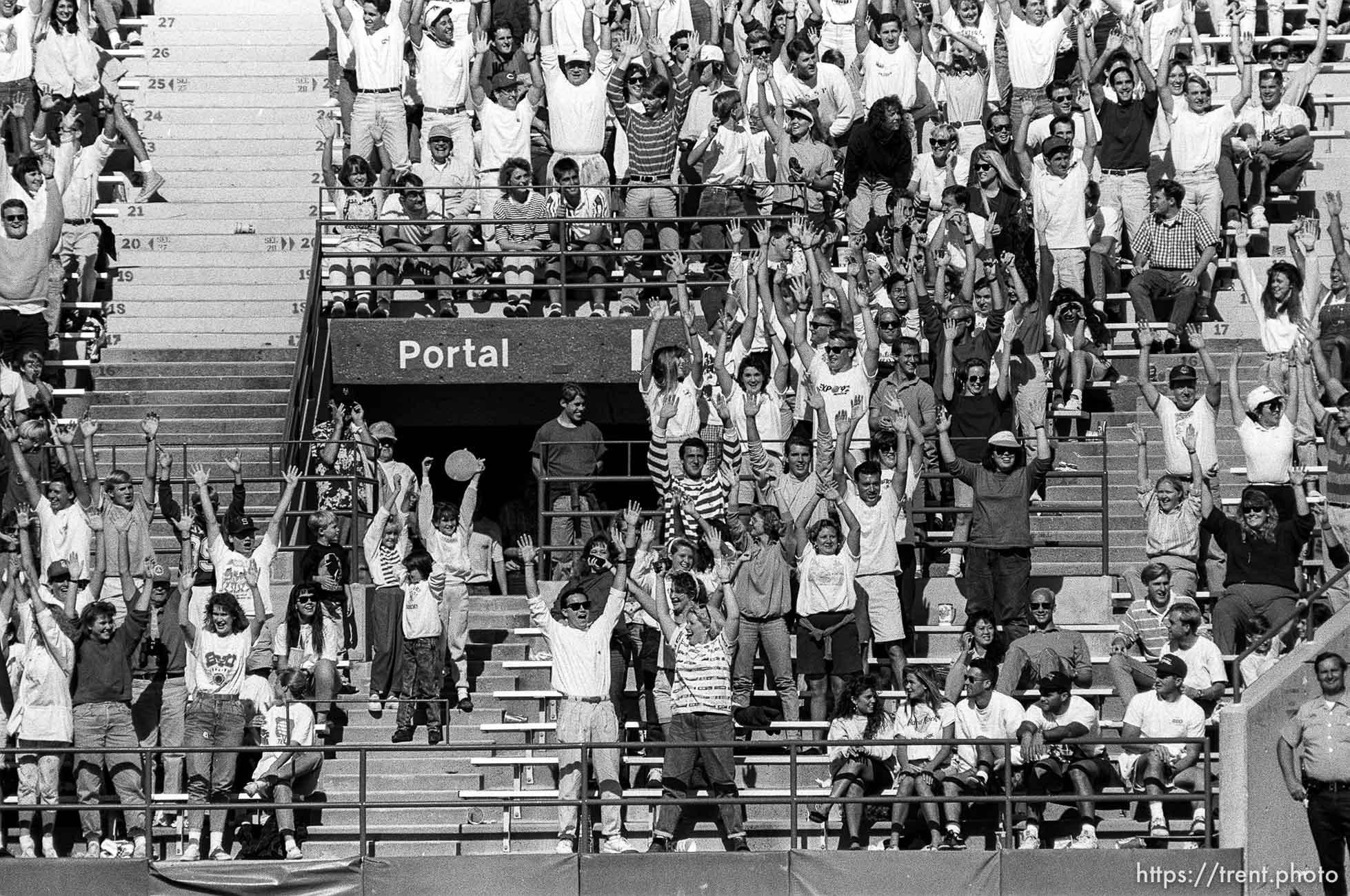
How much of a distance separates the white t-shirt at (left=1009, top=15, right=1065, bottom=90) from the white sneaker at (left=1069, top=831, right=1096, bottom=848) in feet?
26.7

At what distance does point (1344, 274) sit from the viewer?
23.1 meters

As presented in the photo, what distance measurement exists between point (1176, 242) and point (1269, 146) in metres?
1.73

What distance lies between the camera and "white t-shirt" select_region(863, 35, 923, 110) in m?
25.2

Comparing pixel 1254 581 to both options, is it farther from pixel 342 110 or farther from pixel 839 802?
pixel 342 110

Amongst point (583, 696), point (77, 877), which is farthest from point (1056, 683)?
point (77, 877)

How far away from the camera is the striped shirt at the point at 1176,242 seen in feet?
77.5

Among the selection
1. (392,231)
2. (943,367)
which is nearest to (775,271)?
(943,367)

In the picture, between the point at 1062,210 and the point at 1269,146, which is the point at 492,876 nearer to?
the point at 1062,210

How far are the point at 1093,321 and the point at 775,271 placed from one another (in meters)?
2.78

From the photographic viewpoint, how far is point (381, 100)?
2534 centimetres

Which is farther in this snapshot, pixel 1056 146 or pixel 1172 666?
pixel 1056 146

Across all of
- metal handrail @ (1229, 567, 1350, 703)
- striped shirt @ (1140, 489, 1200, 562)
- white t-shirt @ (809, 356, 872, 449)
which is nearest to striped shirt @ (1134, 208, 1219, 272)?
striped shirt @ (1140, 489, 1200, 562)

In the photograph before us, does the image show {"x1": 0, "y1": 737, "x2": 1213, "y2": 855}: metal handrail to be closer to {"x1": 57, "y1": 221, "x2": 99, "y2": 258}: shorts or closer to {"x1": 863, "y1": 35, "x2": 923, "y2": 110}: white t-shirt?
{"x1": 57, "y1": 221, "x2": 99, "y2": 258}: shorts

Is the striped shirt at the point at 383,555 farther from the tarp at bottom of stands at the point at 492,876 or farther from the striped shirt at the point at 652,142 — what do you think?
the striped shirt at the point at 652,142
